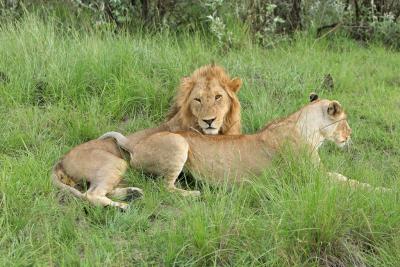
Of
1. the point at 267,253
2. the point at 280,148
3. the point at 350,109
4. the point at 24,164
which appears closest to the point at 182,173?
the point at 280,148

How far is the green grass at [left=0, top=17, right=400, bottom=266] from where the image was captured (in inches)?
126

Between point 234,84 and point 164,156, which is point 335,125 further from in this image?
point 164,156

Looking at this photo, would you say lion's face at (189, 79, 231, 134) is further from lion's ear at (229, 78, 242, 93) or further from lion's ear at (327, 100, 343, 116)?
lion's ear at (327, 100, 343, 116)

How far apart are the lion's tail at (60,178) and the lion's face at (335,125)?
1589 mm

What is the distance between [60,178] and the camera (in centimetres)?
402

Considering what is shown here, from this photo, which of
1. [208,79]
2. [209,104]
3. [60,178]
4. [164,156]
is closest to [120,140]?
[164,156]

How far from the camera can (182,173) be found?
4.36 m

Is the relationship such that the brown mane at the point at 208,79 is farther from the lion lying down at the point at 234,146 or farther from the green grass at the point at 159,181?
the green grass at the point at 159,181

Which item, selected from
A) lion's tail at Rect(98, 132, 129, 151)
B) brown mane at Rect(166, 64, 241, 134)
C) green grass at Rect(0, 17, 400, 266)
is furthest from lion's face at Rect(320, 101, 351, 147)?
lion's tail at Rect(98, 132, 129, 151)

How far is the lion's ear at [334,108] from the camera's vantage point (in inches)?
167

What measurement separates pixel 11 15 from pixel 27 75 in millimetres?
1576

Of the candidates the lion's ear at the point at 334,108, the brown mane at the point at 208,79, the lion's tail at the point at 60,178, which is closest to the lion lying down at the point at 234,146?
the lion's ear at the point at 334,108

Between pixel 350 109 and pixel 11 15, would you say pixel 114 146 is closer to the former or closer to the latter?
pixel 350 109

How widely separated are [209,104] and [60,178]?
3.72 feet
